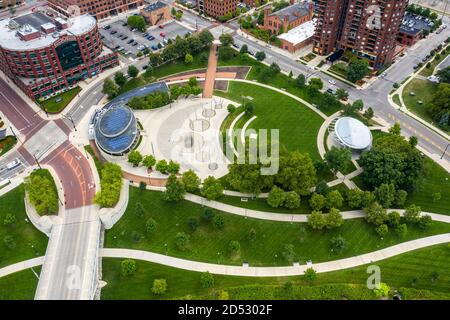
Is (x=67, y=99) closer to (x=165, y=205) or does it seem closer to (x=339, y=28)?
(x=165, y=205)

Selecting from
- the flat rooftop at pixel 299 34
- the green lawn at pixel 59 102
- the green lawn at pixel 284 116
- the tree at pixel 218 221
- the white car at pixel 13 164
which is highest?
the flat rooftop at pixel 299 34

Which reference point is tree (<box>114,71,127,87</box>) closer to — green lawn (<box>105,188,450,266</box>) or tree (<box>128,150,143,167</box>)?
tree (<box>128,150,143,167</box>)

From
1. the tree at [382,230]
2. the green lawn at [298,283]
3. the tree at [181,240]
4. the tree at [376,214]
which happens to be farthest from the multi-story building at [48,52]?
the tree at [382,230]

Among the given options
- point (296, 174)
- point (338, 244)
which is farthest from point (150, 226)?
point (338, 244)

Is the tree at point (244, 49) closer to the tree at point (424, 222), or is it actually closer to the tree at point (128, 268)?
the tree at point (424, 222)

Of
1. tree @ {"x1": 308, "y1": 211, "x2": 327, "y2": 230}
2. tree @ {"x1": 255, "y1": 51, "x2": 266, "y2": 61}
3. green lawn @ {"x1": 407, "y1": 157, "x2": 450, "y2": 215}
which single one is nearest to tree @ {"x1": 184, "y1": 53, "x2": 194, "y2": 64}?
tree @ {"x1": 255, "y1": 51, "x2": 266, "y2": 61}
